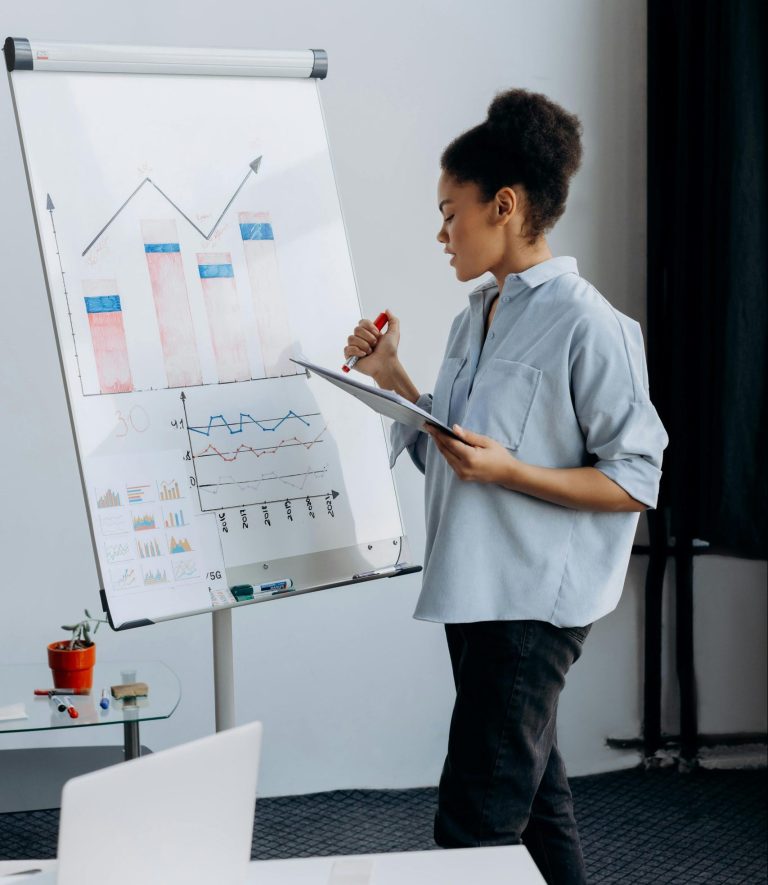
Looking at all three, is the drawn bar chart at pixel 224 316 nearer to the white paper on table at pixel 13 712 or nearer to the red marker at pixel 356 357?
the red marker at pixel 356 357

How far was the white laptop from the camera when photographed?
77cm

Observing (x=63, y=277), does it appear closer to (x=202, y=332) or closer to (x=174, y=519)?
(x=202, y=332)

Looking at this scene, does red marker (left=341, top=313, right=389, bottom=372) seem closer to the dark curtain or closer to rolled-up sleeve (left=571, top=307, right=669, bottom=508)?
rolled-up sleeve (left=571, top=307, right=669, bottom=508)

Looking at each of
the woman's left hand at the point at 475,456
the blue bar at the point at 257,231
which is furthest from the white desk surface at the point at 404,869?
the blue bar at the point at 257,231

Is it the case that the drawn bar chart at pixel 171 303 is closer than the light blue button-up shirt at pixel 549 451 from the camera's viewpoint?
No

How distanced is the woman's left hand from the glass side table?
2.35ft

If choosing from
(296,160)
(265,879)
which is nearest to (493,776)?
(265,879)

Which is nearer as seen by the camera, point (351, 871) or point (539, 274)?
point (351, 871)

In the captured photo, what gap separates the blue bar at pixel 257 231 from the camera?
5.93 ft

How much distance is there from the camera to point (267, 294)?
1.81 meters

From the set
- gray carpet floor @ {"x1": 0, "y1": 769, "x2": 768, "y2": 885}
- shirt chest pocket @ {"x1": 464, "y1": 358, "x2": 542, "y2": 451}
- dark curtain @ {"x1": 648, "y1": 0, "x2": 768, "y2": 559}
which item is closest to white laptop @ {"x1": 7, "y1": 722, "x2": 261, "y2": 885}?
shirt chest pocket @ {"x1": 464, "y1": 358, "x2": 542, "y2": 451}

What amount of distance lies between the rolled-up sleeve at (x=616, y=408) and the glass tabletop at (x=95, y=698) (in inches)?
34.5

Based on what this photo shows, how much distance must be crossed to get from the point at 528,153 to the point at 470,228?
0.44ft

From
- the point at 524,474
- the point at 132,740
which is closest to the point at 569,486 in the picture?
the point at 524,474
